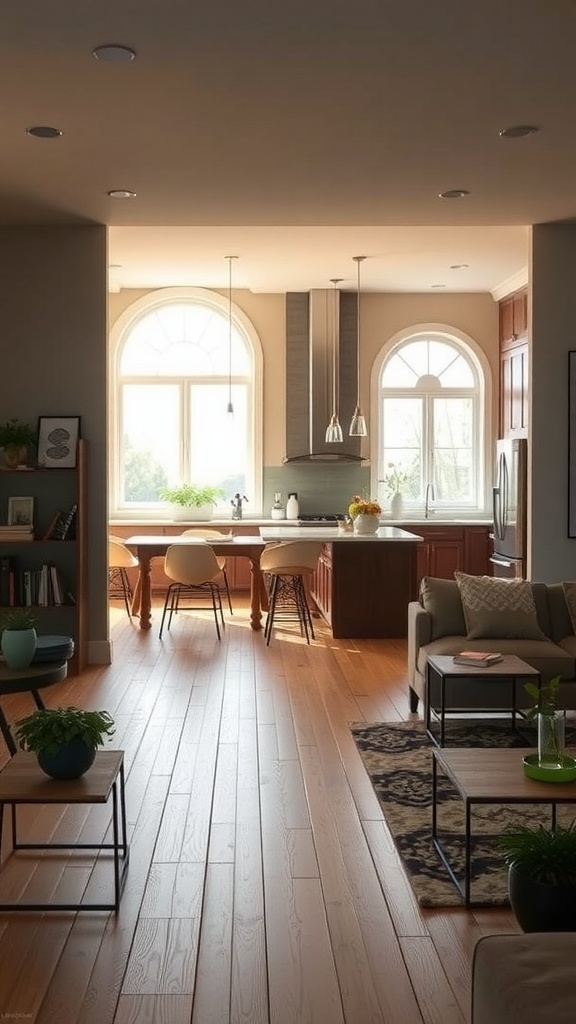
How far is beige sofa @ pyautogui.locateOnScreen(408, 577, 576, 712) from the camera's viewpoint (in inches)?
222

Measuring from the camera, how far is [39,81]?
466cm

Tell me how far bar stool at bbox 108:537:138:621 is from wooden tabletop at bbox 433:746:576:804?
4789mm

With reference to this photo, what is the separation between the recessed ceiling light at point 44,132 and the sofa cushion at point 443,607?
3.13 metres

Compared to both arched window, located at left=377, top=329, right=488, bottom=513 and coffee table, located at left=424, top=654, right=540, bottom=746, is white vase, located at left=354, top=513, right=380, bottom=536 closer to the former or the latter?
arched window, located at left=377, top=329, right=488, bottom=513

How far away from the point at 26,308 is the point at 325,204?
2.24 metres

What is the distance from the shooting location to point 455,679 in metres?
5.55

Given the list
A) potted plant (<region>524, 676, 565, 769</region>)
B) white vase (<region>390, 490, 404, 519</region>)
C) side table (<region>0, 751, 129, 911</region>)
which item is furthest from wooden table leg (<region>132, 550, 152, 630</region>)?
potted plant (<region>524, 676, 565, 769</region>)

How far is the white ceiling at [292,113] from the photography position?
408cm

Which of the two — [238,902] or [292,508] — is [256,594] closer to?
[292,508]

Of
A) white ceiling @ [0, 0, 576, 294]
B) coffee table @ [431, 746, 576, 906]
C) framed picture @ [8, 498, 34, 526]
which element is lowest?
coffee table @ [431, 746, 576, 906]

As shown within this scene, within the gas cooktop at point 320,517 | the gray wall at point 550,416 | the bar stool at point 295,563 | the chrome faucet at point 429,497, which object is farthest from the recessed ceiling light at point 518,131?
the chrome faucet at point 429,497

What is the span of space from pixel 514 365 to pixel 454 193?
4200 millimetres

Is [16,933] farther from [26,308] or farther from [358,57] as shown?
[26,308]

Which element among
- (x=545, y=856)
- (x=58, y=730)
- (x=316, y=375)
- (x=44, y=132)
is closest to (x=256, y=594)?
(x=316, y=375)
